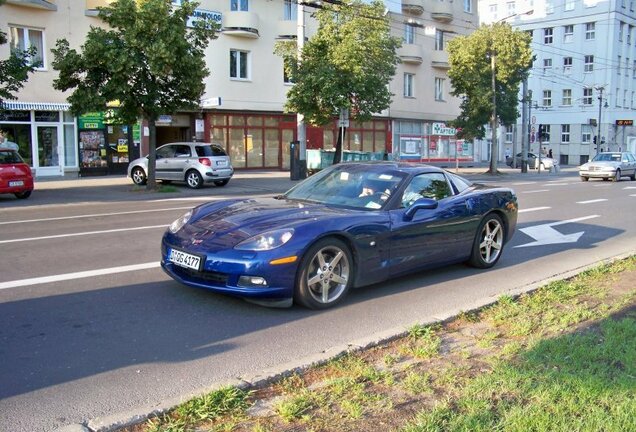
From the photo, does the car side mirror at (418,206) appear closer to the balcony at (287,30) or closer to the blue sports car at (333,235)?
the blue sports car at (333,235)

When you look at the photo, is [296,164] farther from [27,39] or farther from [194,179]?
[27,39]

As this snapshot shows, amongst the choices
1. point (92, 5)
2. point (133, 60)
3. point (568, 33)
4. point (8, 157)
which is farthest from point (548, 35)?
point (8, 157)

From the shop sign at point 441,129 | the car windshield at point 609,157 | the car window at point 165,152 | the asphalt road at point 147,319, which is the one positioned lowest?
the asphalt road at point 147,319

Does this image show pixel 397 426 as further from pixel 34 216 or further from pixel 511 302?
pixel 34 216

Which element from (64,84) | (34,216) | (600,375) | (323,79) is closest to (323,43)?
(323,79)

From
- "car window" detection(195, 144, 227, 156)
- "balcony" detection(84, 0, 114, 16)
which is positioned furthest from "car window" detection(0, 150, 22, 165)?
"balcony" detection(84, 0, 114, 16)

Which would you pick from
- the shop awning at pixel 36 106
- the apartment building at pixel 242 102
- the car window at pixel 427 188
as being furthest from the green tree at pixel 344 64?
the car window at pixel 427 188

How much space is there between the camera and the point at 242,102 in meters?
31.9

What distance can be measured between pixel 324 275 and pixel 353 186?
4.59 feet

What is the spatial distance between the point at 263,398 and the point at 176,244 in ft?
8.27

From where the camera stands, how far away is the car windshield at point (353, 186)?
649 centimetres

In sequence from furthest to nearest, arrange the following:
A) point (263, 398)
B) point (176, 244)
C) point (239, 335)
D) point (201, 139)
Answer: point (201, 139), point (176, 244), point (239, 335), point (263, 398)

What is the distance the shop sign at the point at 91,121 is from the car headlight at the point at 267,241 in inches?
937

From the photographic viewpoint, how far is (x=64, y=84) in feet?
61.6
